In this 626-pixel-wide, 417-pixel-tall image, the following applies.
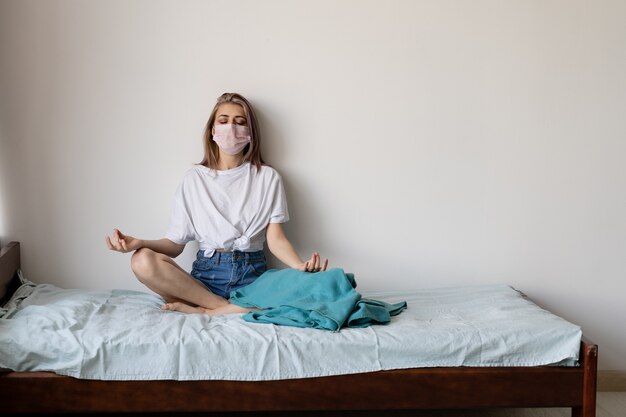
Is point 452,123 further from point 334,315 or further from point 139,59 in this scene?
point 139,59

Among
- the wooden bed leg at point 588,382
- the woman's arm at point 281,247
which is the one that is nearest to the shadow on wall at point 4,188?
the woman's arm at point 281,247

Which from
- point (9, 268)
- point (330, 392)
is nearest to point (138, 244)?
point (9, 268)

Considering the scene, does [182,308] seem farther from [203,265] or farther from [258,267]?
[258,267]

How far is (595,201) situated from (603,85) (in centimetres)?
45

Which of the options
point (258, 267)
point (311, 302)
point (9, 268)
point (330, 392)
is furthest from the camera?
point (258, 267)

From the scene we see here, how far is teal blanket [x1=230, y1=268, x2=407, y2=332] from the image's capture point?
2.30m

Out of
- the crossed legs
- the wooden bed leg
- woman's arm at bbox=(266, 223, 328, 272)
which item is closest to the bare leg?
the crossed legs

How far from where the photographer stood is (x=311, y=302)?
Result: 2412 millimetres

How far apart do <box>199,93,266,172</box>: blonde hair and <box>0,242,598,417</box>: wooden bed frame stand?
941 mm

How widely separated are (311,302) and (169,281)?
0.49 m

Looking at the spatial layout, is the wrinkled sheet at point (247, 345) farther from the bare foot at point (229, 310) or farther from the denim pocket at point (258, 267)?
the denim pocket at point (258, 267)

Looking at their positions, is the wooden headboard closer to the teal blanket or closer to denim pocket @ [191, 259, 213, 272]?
denim pocket @ [191, 259, 213, 272]

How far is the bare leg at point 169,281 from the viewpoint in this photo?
2496 millimetres

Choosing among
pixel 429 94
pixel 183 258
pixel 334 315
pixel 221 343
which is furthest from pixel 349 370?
pixel 429 94
